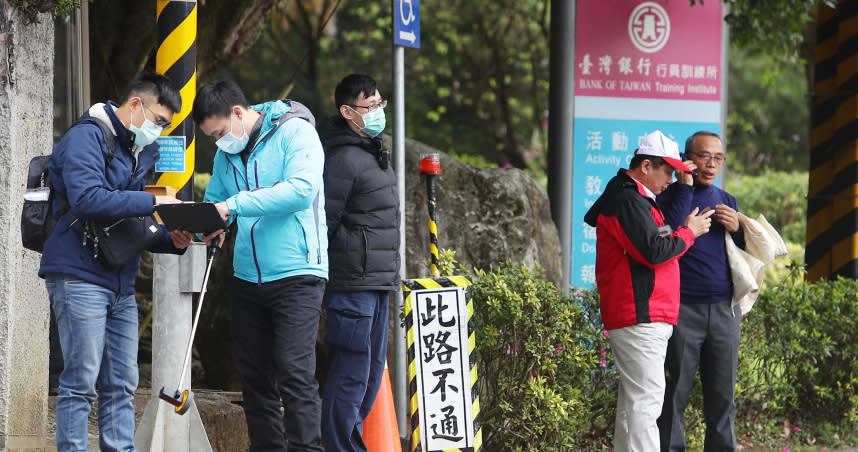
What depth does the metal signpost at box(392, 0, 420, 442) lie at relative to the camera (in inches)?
225

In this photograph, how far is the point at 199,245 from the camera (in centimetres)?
504

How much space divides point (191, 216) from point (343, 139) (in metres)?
0.98

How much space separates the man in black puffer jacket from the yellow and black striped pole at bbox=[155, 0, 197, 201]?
687mm

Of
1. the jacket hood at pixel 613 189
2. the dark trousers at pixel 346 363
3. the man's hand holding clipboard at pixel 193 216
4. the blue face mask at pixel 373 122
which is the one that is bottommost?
the dark trousers at pixel 346 363

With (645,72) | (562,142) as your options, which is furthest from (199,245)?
(645,72)

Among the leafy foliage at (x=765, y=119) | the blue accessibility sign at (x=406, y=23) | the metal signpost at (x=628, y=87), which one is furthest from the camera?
the leafy foliage at (x=765, y=119)

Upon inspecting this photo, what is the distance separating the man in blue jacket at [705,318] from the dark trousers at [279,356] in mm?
2173

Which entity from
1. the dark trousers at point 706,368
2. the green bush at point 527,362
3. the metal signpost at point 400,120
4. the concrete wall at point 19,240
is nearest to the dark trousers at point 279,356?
the metal signpost at point 400,120

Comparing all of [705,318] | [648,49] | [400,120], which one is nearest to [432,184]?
[400,120]

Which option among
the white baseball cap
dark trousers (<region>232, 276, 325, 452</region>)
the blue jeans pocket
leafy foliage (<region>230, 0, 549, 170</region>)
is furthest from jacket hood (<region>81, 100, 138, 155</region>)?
leafy foliage (<region>230, 0, 549, 170</region>)

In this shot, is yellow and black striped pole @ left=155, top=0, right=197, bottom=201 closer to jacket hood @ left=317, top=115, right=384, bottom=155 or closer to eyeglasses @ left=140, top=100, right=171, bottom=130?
eyeglasses @ left=140, top=100, right=171, bottom=130

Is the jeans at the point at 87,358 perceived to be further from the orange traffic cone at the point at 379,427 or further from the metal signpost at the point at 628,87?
the metal signpost at the point at 628,87

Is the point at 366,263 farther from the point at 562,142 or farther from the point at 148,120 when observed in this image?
the point at 562,142

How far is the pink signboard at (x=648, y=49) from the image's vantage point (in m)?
8.25
